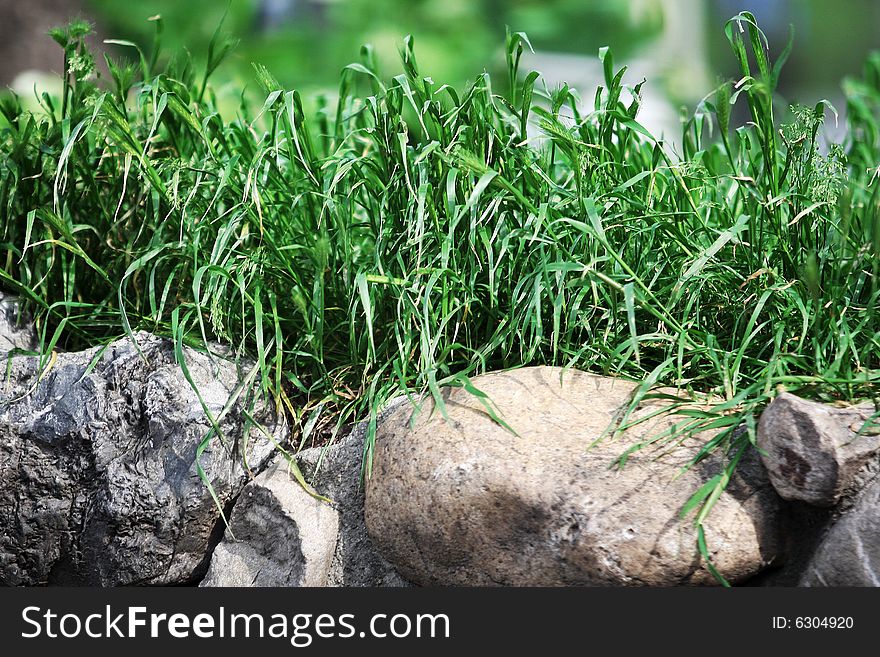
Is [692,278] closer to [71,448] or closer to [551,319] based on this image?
[551,319]

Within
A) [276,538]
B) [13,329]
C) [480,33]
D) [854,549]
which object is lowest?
[854,549]

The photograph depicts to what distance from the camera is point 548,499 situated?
5.38ft

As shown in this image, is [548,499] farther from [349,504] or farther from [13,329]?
[13,329]

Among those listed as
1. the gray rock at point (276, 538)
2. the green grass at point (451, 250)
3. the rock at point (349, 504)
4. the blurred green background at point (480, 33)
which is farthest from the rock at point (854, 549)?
the blurred green background at point (480, 33)

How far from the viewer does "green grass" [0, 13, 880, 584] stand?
188 cm

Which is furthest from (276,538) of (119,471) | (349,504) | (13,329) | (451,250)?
(13,329)

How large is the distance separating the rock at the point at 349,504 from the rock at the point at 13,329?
0.82 m

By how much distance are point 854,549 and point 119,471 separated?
1.47 meters

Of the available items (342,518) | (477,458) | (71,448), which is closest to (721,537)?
(477,458)

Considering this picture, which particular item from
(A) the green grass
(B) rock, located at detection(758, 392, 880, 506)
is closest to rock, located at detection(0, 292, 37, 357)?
(A) the green grass

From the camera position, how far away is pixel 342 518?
1890 millimetres

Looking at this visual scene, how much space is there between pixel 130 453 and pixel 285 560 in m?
0.43

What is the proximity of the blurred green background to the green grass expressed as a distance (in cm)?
354

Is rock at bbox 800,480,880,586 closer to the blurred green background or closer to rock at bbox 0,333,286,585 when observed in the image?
rock at bbox 0,333,286,585
